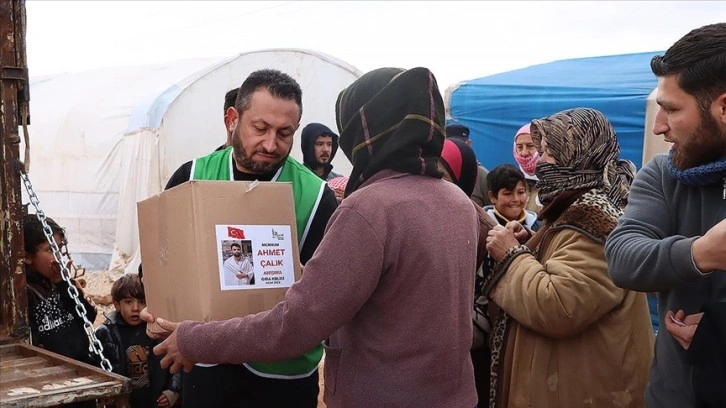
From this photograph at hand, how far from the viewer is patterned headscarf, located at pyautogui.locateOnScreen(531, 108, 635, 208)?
2.85 m

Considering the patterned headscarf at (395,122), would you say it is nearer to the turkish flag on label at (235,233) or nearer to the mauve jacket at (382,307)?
the mauve jacket at (382,307)

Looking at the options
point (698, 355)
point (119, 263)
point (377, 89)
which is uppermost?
point (377, 89)

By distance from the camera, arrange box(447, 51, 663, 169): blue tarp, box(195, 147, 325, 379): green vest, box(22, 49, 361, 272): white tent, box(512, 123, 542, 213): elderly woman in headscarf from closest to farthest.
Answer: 1. box(195, 147, 325, 379): green vest
2. box(512, 123, 542, 213): elderly woman in headscarf
3. box(447, 51, 663, 169): blue tarp
4. box(22, 49, 361, 272): white tent

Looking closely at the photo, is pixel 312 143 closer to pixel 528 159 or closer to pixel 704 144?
pixel 528 159

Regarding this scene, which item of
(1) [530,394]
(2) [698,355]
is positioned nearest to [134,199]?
(1) [530,394]

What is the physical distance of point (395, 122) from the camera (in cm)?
215

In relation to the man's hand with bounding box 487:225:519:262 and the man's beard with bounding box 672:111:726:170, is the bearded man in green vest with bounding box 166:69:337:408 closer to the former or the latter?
the man's hand with bounding box 487:225:519:262

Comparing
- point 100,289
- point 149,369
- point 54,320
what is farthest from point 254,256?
point 100,289

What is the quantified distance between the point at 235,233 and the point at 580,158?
4.16 ft

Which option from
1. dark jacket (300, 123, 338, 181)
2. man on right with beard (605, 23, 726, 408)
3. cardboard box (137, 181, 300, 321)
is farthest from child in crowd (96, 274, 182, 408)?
dark jacket (300, 123, 338, 181)

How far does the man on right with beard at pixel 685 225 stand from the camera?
6.46 feet

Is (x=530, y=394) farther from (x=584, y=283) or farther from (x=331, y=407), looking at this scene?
(x=331, y=407)

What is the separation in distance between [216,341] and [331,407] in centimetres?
38

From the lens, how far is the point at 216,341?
7.21ft
